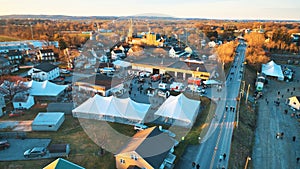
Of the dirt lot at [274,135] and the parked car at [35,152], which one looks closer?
the parked car at [35,152]

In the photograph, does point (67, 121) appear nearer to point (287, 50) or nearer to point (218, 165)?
point (218, 165)

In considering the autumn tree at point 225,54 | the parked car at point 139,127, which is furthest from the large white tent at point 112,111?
the autumn tree at point 225,54

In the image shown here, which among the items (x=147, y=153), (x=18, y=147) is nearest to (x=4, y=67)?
(x=18, y=147)

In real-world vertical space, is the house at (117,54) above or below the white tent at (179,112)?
above

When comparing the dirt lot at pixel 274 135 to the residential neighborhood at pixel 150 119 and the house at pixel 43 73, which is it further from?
the house at pixel 43 73

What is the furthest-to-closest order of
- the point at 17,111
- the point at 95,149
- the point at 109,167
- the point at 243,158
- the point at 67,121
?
the point at 17,111 → the point at 67,121 → the point at 243,158 → the point at 95,149 → the point at 109,167

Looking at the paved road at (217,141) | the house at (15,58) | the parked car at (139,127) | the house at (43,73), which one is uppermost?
the house at (15,58)

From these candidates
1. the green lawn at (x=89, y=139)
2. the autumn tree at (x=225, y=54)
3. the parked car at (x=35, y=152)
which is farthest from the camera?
the autumn tree at (x=225, y=54)

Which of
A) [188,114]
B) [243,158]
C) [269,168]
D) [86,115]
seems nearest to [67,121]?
[86,115]
